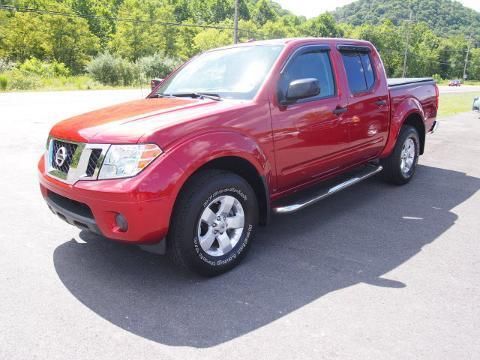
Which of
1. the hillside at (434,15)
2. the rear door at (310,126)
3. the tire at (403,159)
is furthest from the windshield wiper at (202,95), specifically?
the hillside at (434,15)

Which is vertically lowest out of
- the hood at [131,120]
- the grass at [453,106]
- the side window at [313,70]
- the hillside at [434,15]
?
the grass at [453,106]

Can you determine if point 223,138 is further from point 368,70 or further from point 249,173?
point 368,70

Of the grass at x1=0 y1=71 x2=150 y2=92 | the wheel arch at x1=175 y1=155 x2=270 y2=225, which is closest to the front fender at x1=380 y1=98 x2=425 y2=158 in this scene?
the wheel arch at x1=175 y1=155 x2=270 y2=225

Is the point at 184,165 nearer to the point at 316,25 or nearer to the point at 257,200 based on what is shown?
the point at 257,200

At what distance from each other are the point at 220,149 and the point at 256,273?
105 centimetres

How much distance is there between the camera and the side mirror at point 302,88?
3.59m

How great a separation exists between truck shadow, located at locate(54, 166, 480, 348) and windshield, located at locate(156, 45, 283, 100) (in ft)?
4.84

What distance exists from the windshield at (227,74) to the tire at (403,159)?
8.40ft

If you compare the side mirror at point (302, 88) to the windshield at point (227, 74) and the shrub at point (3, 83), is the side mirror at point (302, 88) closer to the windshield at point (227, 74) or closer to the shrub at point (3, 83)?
the windshield at point (227, 74)

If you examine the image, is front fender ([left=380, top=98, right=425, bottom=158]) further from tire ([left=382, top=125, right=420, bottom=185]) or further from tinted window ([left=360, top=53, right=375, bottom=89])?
tinted window ([left=360, top=53, right=375, bottom=89])

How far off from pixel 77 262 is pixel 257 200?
5.28 ft

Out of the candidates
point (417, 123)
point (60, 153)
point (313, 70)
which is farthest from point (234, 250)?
point (417, 123)

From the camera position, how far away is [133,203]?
9.32 feet

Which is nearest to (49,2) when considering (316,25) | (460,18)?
(316,25)
